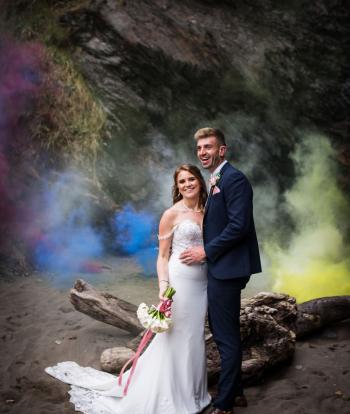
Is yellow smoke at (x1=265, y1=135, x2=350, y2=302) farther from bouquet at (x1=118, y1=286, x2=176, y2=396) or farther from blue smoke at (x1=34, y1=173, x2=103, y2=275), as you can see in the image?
bouquet at (x1=118, y1=286, x2=176, y2=396)

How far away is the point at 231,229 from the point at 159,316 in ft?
2.88

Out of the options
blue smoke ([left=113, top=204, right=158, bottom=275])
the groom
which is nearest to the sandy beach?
the groom

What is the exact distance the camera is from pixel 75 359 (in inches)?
183

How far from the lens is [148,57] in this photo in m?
8.90

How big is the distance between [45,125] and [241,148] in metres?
4.37

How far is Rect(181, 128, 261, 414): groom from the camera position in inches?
129

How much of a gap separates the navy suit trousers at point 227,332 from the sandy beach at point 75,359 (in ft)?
1.15

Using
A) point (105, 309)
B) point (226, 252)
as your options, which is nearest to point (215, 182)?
point (226, 252)

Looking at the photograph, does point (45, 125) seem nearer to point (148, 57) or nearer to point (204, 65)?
point (148, 57)

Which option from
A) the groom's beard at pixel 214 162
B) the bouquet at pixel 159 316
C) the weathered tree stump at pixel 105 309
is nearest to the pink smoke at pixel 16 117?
the weathered tree stump at pixel 105 309

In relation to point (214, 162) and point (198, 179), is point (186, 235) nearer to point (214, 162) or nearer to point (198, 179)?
point (198, 179)

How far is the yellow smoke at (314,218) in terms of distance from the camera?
793 centimetres

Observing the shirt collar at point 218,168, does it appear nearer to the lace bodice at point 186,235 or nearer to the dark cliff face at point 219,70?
the lace bodice at point 186,235

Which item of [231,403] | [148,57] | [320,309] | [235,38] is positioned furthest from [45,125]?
[231,403]
